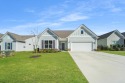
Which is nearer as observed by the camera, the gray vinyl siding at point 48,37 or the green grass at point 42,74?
the green grass at point 42,74

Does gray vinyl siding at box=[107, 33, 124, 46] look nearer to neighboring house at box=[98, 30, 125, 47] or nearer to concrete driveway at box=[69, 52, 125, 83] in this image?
neighboring house at box=[98, 30, 125, 47]

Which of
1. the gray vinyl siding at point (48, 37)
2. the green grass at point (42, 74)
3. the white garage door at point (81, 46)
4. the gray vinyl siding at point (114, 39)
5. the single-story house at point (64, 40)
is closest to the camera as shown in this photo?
the green grass at point (42, 74)

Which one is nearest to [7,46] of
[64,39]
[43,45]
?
[43,45]

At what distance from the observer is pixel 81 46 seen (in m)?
45.1

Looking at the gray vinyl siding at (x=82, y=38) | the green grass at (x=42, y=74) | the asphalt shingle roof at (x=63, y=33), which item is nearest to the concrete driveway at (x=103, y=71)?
the green grass at (x=42, y=74)

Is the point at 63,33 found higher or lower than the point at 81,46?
higher

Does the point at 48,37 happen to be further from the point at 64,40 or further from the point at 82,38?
the point at 82,38

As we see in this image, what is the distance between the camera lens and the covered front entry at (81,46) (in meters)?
44.8

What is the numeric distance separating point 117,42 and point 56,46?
1474 centimetres

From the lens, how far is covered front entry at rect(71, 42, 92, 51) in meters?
44.8

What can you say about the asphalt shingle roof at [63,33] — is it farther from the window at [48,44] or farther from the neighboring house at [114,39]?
the neighboring house at [114,39]

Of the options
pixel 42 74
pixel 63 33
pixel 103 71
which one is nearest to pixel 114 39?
pixel 63 33

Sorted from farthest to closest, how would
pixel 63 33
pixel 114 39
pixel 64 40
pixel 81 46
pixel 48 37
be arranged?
pixel 63 33 < pixel 114 39 < pixel 64 40 < pixel 81 46 < pixel 48 37

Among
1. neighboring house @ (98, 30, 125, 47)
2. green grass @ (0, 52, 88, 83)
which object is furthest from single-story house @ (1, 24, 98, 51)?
green grass @ (0, 52, 88, 83)
